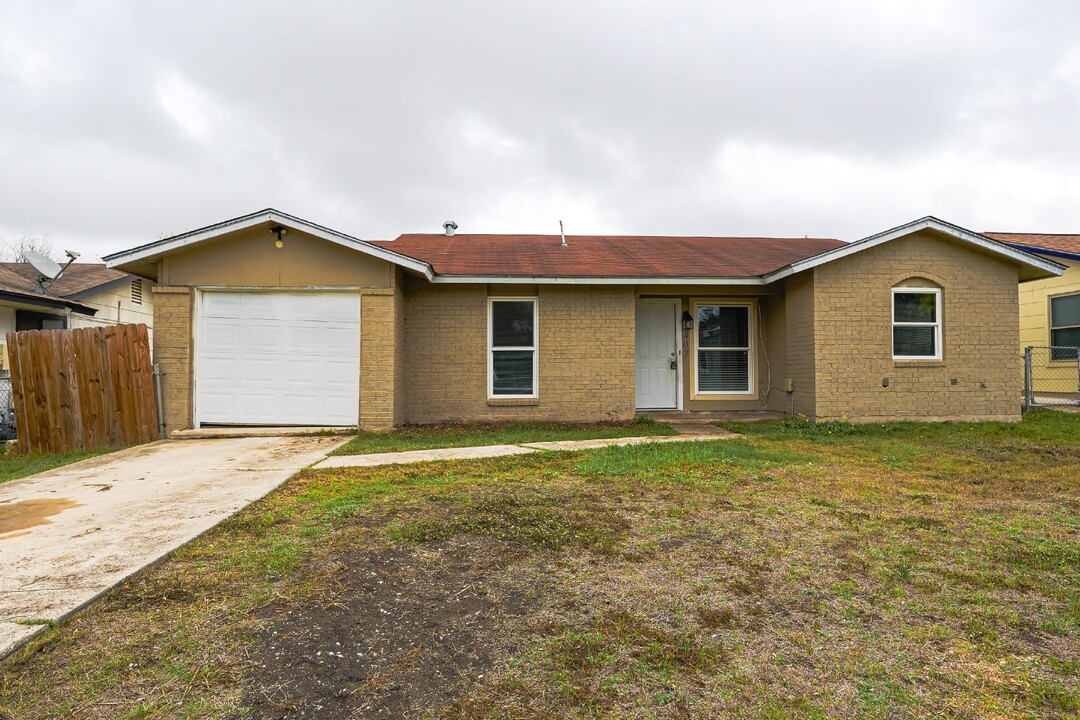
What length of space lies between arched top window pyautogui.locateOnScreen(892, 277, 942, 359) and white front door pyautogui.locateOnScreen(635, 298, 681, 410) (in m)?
4.05

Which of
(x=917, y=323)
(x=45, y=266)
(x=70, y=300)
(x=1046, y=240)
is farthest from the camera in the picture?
(x=1046, y=240)

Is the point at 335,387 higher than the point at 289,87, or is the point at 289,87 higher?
the point at 289,87

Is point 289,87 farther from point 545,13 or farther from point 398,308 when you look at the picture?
point 398,308

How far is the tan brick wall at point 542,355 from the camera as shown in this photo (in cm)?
1051

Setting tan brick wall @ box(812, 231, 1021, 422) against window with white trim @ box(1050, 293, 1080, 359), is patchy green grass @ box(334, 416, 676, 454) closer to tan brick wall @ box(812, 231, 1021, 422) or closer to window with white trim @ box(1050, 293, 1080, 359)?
tan brick wall @ box(812, 231, 1021, 422)

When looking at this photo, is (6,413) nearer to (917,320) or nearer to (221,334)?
(221,334)

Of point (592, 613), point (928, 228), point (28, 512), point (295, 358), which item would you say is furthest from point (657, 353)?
point (28, 512)

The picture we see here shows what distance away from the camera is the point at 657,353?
11867 millimetres

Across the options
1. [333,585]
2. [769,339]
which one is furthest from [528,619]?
[769,339]

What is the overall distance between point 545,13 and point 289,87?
342 inches

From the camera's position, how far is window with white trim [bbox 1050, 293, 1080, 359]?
13.6m

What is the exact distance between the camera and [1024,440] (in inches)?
328

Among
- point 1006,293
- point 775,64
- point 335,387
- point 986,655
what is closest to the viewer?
point 986,655

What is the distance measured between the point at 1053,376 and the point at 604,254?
39.3ft
